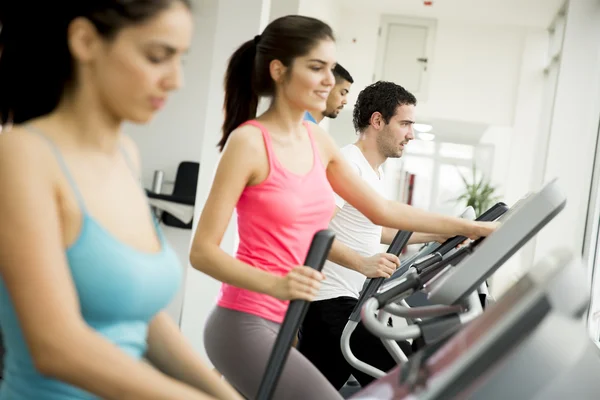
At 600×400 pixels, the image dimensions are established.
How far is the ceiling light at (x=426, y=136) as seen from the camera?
422 inches

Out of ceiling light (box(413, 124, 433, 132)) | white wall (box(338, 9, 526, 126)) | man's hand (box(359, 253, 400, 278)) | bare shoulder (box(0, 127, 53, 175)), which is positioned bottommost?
man's hand (box(359, 253, 400, 278))

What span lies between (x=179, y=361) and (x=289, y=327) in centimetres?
15

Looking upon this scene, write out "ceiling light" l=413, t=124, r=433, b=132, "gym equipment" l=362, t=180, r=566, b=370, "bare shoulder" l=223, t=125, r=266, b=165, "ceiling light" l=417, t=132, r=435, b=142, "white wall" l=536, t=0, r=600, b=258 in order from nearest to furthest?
"gym equipment" l=362, t=180, r=566, b=370, "bare shoulder" l=223, t=125, r=266, b=165, "white wall" l=536, t=0, r=600, b=258, "ceiling light" l=413, t=124, r=433, b=132, "ceiling light" l=417, t=132, r=435, b=142

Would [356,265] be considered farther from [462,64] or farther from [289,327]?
[462,64]

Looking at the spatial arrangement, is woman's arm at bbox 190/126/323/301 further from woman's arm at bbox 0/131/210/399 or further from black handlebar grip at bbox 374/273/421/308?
woman's arm at bbox 0/131/210/399

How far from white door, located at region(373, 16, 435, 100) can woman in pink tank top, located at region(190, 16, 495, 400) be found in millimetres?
7434

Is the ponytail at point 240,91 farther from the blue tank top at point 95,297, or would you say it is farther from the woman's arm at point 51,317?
the woman's arm at point 51,317

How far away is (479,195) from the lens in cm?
959

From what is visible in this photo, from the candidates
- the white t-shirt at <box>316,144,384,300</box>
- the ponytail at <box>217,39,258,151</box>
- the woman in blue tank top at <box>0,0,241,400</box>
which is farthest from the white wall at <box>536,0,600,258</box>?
the woman in blue tank top at <box>0,0,241,400</box>

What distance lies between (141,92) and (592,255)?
5.02 m

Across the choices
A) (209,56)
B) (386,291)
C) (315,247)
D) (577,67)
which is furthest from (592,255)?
(315,247)

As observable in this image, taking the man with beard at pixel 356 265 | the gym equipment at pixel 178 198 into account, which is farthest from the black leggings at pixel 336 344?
the gym equipment at pixel 178 198

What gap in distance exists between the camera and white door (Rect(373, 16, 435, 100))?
9.27m

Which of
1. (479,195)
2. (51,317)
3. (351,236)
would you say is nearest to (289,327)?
(51,317)
